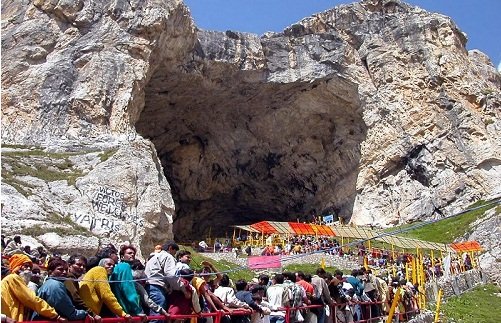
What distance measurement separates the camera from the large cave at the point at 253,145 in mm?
40219

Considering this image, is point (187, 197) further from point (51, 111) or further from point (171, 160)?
point (51, 111)

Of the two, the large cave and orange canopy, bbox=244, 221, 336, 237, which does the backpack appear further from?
→ the large cave

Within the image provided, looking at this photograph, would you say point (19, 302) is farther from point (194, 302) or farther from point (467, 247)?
point (467, 247)

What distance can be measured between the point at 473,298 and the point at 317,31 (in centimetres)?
2732

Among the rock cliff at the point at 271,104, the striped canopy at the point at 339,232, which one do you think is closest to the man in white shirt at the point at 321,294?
the rock cliff at the point at 271,104

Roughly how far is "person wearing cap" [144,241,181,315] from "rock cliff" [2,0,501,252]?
1988 centimetres

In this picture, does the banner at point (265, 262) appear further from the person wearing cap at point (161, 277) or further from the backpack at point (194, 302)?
the person wearing cap at point (161, 277)

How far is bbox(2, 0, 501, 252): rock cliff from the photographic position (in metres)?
29.4

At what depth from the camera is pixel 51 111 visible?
2755 centimetres

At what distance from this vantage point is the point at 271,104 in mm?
42250

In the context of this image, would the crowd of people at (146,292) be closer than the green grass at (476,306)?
Yes

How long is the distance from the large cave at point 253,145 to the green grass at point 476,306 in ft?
64.1

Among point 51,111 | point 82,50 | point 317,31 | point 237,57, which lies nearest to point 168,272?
point 51,111

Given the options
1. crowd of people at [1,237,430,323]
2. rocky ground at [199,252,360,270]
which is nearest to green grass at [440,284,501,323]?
rocky ground at [199,252,360,270]
